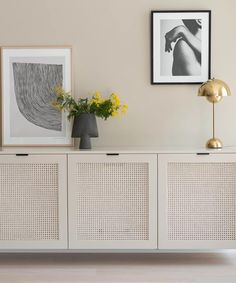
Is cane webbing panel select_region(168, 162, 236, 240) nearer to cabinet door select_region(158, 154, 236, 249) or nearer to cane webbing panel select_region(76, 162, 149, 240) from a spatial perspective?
cabinet door select_region(158, 154, 236, 249)

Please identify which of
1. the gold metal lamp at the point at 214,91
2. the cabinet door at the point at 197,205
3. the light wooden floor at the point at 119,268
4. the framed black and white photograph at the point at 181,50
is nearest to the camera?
the light wooden floor at the point at 119,268

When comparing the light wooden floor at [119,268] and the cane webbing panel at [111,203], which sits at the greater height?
the cane webbing panel at [111,203]

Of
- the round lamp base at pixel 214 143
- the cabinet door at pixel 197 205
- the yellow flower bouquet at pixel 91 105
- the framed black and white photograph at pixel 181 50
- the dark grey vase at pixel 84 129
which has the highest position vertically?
the framed black and white photograph at pixel 181 50

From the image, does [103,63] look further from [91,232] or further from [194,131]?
[91,232]

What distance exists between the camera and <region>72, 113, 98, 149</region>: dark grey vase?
13.3 feet

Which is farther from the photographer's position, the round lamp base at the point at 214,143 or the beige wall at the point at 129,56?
the beige wall at the point at 129,56

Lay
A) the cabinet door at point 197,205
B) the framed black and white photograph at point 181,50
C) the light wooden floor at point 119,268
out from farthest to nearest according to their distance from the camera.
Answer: the framed black and white photograph at point 181,50, the cabinet door at point 197,205, the light wooden floor at point 119,268

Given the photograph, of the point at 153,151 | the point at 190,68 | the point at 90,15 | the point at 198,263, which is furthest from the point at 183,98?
the point at 198,263

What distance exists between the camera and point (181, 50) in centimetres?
429

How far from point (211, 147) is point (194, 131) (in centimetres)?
31

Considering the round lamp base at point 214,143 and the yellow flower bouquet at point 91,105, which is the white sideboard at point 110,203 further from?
the yellow flower bouquet at point 91,105

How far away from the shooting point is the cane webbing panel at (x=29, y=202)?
12.8 feet

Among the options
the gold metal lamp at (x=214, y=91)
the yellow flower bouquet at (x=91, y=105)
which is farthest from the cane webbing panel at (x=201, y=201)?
the yellow flower bouquet at (x=91, y=105)

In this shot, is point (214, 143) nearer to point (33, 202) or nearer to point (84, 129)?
point (84, 129)
